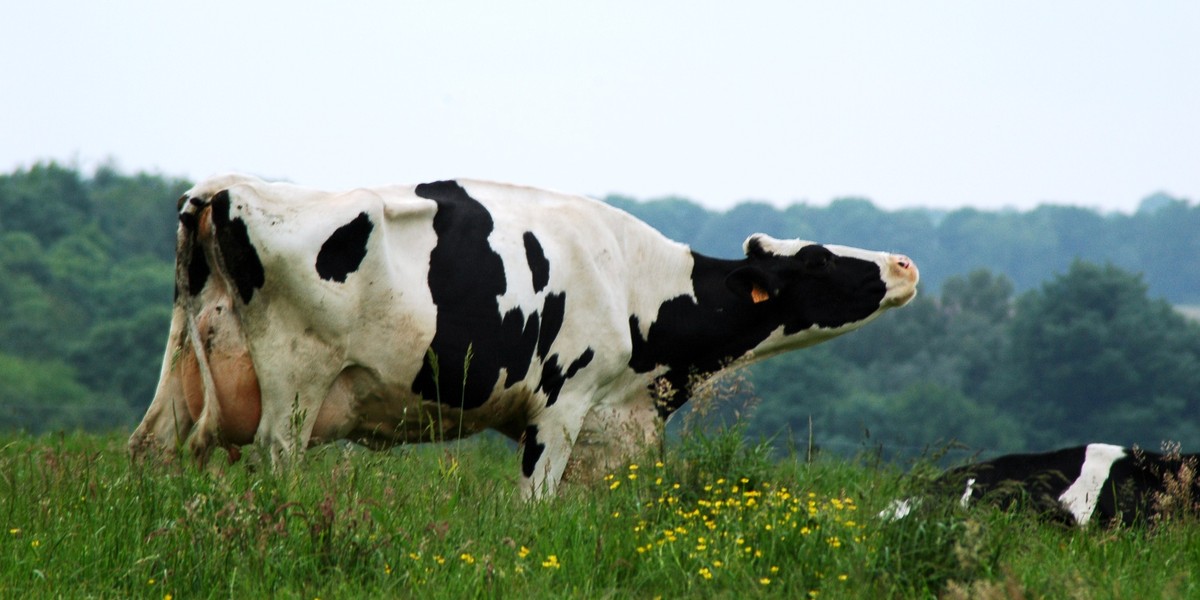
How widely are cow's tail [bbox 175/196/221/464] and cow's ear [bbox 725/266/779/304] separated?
3.52 metres

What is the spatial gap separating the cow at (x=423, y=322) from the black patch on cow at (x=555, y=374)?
1 cm

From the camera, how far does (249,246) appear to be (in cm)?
646

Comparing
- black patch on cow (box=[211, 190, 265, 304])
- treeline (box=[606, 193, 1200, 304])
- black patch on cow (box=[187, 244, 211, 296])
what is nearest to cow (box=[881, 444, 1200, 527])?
black patch on cow (box=[211, 190, 265, 304])

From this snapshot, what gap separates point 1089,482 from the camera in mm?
7309

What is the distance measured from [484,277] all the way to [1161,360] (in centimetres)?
7845

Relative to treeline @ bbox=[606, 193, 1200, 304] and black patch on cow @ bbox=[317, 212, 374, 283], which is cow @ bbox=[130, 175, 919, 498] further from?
treeline @ bbox=[606, 193, 1200, 304]

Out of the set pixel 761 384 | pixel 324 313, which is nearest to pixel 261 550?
pixel 324 313

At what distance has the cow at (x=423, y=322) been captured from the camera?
6551mm

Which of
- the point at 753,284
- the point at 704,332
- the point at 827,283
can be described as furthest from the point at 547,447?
the point at 827,283

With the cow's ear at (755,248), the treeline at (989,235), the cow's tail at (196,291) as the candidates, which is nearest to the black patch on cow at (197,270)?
the cow's tail at (196,291)

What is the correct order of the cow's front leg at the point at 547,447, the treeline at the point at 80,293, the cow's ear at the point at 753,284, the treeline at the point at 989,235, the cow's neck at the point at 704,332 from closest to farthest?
1. the cow's front leg at the point at 547,447
2. the cow's neck at the point at 704,332
3. the cow's ear at the point at 753,284
4. the treeline at the point at 80,293
5. the treeline at the point at 989,235

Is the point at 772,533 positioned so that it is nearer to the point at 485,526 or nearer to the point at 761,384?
the point at 485,526

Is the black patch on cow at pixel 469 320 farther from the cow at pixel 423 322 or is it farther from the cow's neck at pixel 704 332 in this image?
the cow's neck at pixel 704 332

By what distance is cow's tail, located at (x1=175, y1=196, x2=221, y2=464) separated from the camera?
6574 mm
